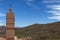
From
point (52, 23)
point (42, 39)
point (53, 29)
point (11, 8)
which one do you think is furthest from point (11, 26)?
point (52, 23)

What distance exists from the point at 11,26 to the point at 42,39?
47.8 meters

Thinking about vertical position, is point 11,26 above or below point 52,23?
below

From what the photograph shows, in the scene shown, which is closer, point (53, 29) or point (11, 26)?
point (11, 26)

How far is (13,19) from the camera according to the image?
15609 mm

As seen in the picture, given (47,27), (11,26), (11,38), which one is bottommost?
(11,38)

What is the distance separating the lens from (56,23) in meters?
101

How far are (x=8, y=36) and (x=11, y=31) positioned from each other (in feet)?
1.81

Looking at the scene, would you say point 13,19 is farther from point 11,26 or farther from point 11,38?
point 11,38

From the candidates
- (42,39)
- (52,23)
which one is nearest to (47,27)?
(52,23)

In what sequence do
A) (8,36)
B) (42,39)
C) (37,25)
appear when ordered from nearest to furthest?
1. (8,36)
2. (42,39)
3. (37,25)

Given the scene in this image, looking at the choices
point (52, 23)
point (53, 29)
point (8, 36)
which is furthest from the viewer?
point (52, 23)

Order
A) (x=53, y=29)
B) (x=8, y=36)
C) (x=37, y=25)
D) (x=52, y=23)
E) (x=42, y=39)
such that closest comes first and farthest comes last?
1. (x=8, y=36)
2. (x=42, y=39)
3. (x=53, y=29)
4. (x=52, y=23)
5. (x=37, y=25)

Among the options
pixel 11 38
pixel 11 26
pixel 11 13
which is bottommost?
pixel 11 38

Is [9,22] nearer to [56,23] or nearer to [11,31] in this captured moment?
[11,31]
